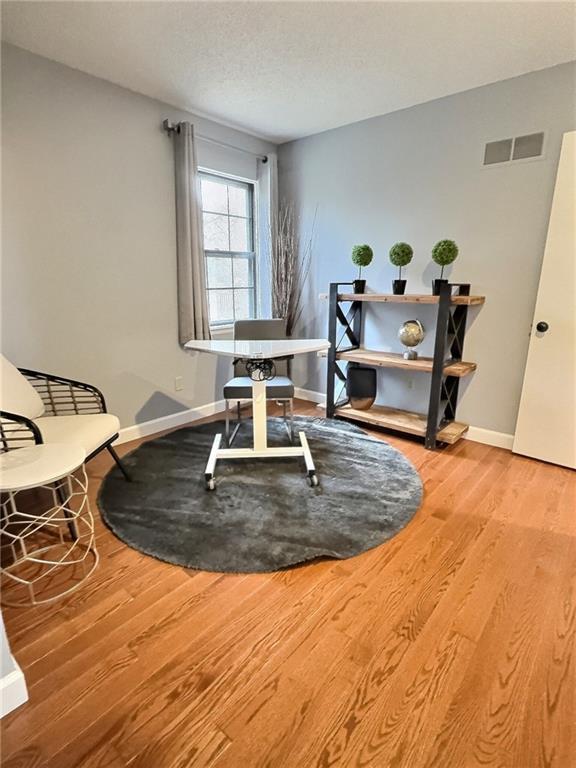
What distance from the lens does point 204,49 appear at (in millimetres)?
2264

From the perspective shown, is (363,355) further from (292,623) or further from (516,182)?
(292,623)

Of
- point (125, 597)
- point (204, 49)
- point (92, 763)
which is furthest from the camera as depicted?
point (204, 49)

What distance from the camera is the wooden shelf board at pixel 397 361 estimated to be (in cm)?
284

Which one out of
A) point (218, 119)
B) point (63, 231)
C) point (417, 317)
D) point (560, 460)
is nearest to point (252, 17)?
point (218, 119)

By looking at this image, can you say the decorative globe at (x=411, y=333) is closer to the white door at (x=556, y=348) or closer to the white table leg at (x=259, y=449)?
the white door at (x=556, y=348)

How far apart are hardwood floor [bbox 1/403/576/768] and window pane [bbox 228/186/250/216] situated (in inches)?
121

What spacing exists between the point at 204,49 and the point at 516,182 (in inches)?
83.0

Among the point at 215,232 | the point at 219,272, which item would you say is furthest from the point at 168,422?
the point at 215,232

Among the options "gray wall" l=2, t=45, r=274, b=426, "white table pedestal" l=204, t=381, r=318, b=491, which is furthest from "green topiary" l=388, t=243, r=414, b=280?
"gray wall" l=2, t=45, r=274, b=426

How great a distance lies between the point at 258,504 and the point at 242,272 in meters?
2.52

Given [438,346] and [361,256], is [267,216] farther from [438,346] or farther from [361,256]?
[438,346]

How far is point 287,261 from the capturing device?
3938mm

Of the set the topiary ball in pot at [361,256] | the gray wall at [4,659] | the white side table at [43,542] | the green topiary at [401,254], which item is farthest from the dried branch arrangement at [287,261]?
the gray wall at [4,659]

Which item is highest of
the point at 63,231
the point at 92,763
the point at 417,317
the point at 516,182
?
the point at 516,182
